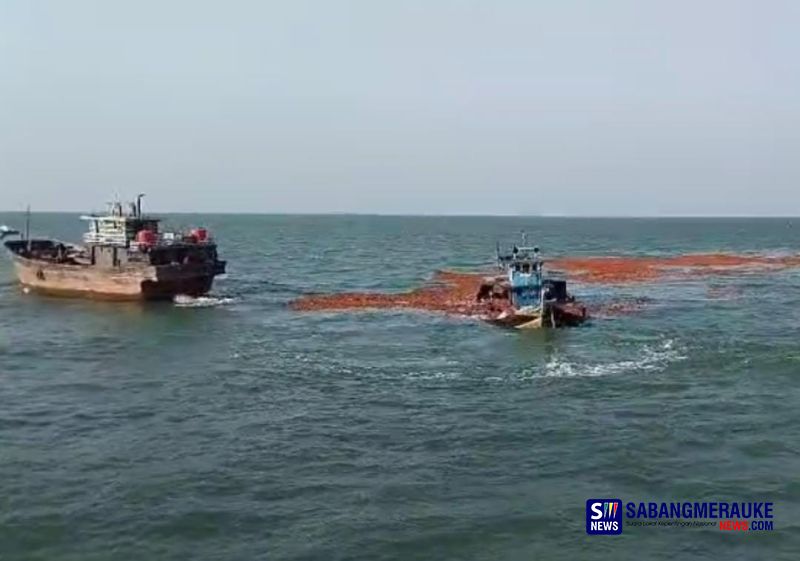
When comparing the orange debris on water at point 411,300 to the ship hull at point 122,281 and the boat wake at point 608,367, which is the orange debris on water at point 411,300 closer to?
the ship hull at point 122,281

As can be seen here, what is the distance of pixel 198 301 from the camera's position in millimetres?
61906

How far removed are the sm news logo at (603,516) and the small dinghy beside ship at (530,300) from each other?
27.3 meters

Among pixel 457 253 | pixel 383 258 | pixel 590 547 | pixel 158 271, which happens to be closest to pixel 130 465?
pixel 590 547

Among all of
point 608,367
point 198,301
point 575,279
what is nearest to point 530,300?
point 608,367

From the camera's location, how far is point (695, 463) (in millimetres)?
24641

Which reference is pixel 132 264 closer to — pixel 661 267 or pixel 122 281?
pixel 122 281

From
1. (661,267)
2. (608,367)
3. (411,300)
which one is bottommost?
(608,367)

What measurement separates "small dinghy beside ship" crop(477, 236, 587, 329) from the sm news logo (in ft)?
89.4

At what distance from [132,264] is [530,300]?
2751 cm

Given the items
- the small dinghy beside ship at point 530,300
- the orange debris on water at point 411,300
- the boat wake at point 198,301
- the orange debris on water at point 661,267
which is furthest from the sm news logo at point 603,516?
the orange debris on water at point 661,267

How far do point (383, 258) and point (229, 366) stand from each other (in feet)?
264

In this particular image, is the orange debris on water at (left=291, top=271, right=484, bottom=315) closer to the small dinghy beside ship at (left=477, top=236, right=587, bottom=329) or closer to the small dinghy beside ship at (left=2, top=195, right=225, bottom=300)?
the small dinghy beside ship at (left=477, top=236, right=587, bottom=329)

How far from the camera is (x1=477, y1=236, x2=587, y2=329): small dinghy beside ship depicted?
4906cm

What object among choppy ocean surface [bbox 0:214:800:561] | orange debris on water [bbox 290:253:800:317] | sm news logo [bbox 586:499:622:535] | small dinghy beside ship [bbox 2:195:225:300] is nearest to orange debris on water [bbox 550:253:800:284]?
orange debris on water [bbox 290:253:800:317]
